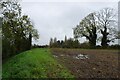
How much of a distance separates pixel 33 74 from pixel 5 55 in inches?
740

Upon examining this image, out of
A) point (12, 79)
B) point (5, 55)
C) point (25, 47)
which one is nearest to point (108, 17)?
point (25, 47)

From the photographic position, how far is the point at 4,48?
108ft

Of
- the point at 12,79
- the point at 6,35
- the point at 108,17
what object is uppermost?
the point at 108,17

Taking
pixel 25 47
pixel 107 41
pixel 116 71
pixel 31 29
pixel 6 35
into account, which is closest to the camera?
pixel 116 71

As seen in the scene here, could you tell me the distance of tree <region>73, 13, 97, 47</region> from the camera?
6581 centimetres

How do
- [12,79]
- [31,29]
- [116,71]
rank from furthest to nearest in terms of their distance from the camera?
[31,29], [116,71], [12,79]

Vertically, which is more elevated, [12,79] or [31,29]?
[31,29]

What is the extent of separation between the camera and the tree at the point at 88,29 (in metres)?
65.8

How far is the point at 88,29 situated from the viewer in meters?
66.4

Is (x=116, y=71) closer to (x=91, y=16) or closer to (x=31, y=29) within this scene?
(x=31, y=29)

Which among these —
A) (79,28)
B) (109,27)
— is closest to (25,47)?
(79,28)

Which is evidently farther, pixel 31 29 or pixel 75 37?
pixel 75 37

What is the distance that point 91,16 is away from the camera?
6756 cm

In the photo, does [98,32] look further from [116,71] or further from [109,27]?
[116,71]
